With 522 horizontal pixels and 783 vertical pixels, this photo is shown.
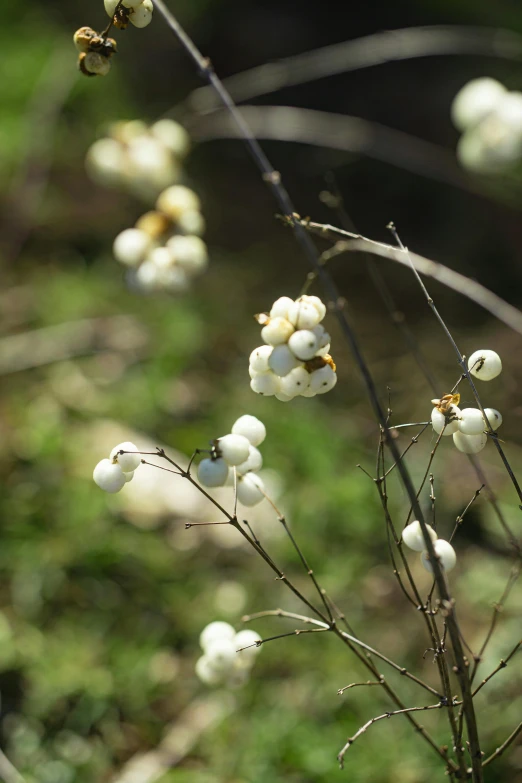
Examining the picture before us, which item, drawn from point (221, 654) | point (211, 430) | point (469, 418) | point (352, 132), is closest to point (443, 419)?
point (469, 418)

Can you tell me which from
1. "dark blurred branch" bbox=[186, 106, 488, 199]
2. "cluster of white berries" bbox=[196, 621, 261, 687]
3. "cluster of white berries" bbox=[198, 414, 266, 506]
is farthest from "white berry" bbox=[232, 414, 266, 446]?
"dark blurred branch" bbox=[186, 106, 488, 199]

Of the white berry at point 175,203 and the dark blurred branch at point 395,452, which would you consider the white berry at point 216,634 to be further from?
the white berry at point 175,203

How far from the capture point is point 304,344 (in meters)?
0.81

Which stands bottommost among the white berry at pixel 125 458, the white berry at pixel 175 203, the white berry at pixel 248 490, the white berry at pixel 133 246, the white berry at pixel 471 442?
the white berry at pixel 125 458

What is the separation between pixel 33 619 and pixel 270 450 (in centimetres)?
86

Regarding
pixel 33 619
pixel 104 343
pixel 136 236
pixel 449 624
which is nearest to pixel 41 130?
pixel 104 343

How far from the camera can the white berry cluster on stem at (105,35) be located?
0.92m

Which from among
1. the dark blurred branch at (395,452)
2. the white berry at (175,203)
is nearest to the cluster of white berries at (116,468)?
the dark blurred branch at (395,452)

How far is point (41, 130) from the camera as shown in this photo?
329 cm

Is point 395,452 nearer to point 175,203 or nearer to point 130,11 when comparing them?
point 130,11

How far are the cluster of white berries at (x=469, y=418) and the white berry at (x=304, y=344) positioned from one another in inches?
7.0

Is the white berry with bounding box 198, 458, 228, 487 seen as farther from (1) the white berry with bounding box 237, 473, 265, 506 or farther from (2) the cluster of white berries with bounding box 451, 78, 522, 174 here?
(2) the cluster of white berries with bounding box 451, 78, 522, 174

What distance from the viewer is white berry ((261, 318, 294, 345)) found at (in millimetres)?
830

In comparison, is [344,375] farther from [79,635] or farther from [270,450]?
[79,635]
